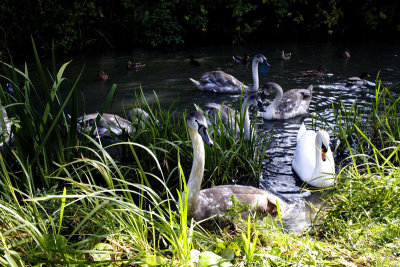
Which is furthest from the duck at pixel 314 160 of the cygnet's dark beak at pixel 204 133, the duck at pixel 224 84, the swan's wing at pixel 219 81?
the swan's wing at pixel 219 81

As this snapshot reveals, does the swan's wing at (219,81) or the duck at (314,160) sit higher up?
the swan's wing at (219,81)

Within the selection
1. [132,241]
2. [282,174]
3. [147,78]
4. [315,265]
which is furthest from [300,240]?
[147,78]

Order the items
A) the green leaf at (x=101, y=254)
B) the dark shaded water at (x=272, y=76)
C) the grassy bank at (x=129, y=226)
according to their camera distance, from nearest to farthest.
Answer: the grassy bank at (x=129, y=226) → the green leaf at (x=101, y=254) → the dark shaded water at (x=272, y=76)

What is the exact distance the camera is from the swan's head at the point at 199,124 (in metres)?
4.30

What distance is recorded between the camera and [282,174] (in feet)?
20.2

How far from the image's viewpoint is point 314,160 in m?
5.94

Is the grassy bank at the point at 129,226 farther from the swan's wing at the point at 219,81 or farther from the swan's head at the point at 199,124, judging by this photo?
the swan's wing at the point at 219,81

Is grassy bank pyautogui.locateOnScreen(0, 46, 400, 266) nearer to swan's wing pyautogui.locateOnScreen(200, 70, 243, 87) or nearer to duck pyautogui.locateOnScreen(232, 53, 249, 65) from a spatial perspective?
swan's wing pyautogui.locateOnScreen(200, 70, 243, 87)

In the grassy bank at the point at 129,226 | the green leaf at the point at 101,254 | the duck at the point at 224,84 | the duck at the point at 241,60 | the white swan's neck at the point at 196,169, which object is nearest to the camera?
the grassy bank at the point at 129,226

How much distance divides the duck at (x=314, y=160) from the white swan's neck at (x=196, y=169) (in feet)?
5.81

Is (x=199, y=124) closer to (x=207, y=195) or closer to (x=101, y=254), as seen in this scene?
(x=207, y=195)

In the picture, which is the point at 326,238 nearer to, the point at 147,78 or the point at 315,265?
the point at 315,265

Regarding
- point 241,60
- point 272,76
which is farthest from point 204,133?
point 241,60

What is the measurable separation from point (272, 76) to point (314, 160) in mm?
6003
